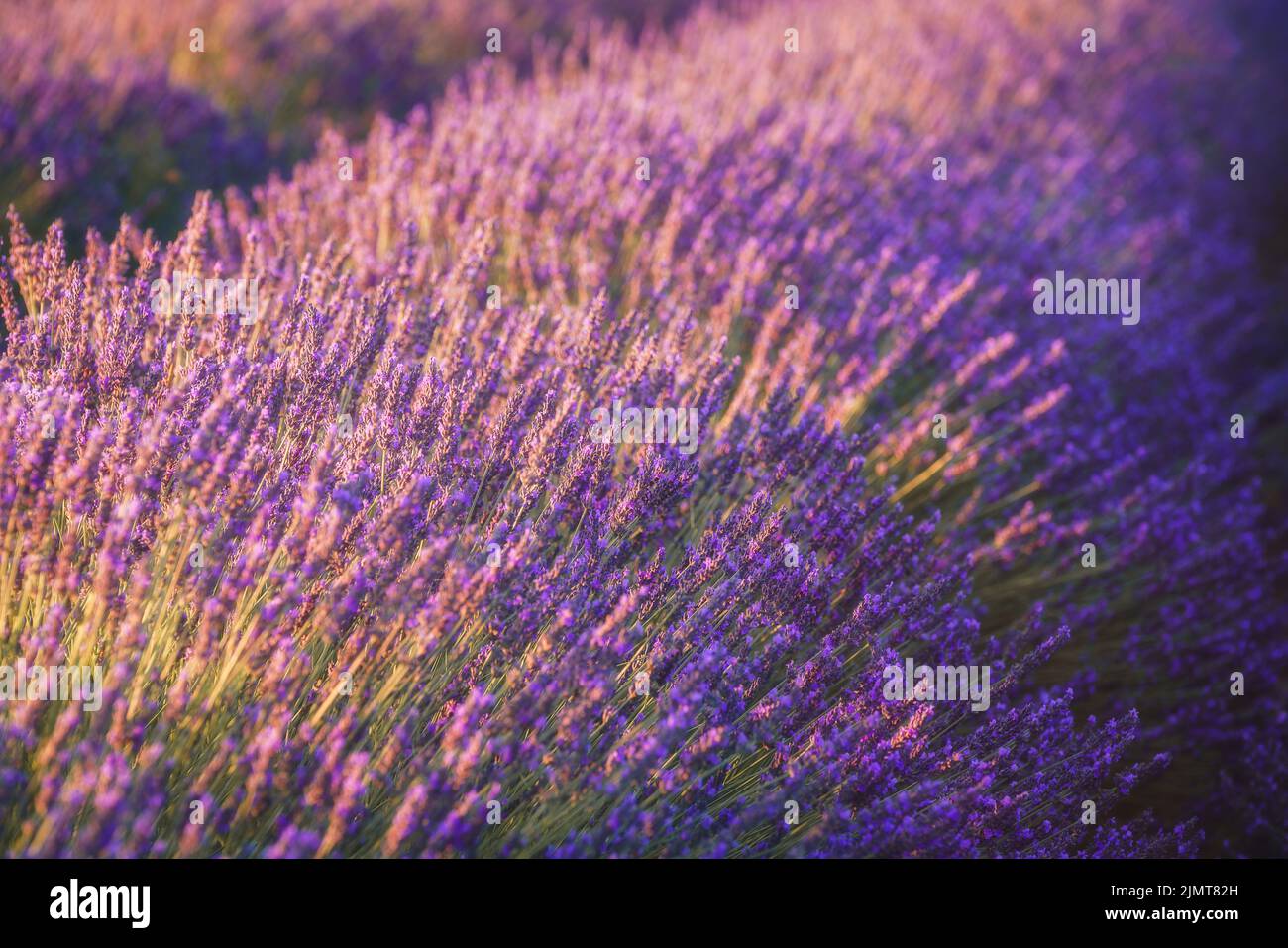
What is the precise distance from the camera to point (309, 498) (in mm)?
1671

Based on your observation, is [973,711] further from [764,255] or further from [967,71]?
[967,71]

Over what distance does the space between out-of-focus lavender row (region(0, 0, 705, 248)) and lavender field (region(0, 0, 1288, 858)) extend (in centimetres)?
3

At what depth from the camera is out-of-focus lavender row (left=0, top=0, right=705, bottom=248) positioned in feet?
12.5

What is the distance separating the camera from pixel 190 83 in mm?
4910

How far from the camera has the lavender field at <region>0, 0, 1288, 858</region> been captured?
5.58 ft

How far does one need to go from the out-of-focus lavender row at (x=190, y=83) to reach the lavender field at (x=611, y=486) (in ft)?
0.11

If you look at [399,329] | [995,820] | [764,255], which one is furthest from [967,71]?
[995,820]

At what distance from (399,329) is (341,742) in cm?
119

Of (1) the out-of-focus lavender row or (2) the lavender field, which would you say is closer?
(2) the lavender field

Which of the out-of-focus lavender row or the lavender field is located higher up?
the out-of-focus lavender row

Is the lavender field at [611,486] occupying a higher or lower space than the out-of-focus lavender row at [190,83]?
lower

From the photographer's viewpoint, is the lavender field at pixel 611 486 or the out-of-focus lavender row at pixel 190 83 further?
the out-of-focus lavender row at pixel 190 83

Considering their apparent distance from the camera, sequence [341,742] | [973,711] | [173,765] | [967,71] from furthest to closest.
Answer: [967,71]
[973,711]
[173,765]
[341,742]

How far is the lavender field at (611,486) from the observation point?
1701mm
